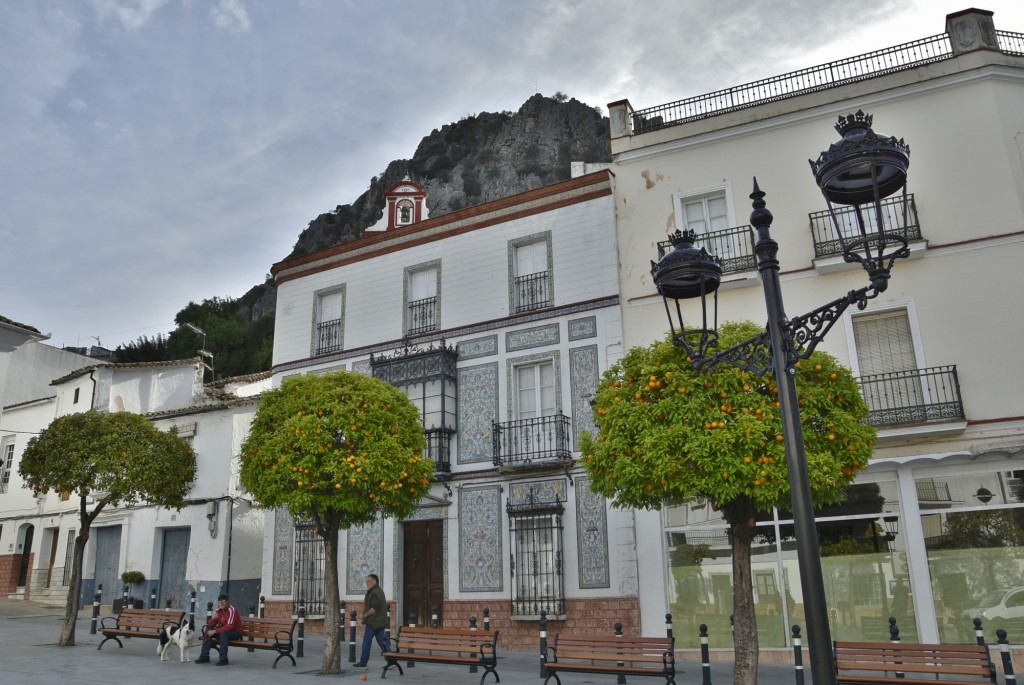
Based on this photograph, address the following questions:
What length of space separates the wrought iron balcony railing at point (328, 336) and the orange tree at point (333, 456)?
6.98m

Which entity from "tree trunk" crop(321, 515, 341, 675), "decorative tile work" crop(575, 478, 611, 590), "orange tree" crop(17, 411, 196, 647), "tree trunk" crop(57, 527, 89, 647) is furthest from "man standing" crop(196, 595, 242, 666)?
"decorative tile work" crop(575, 478, 611, 590)

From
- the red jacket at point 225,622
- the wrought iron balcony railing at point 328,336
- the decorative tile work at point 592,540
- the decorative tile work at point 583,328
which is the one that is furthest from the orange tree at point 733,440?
the wrought iron balcony railing at point 328,336

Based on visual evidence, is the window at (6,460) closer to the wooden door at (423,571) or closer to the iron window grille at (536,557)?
the wooden door at (423,571)

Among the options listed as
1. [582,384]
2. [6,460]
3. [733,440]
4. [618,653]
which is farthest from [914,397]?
[6,460]

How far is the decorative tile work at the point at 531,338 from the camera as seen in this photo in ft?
56.2

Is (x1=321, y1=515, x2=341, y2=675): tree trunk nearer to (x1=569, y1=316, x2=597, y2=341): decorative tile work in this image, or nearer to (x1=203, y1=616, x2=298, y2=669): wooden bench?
(x1=203, y1=616, x2=298, y2=669): wooden bench

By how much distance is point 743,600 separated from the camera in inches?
339

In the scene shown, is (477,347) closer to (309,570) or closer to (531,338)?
(531,338)

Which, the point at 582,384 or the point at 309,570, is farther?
the point at 309,570

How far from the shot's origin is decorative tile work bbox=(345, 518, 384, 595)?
58.4ft

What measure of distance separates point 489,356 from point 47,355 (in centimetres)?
2315

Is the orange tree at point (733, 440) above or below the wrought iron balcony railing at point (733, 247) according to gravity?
below

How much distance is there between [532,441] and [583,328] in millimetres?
2638

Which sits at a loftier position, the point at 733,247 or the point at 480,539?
the point at 733,247
